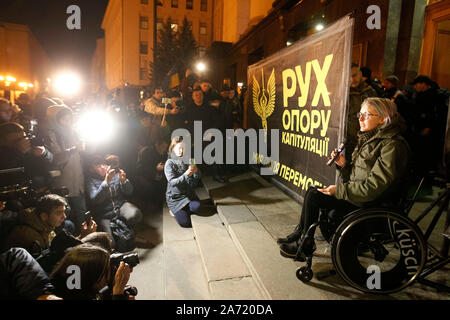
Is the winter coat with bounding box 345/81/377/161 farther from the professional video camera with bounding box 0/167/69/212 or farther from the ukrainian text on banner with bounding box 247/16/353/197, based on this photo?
the professional video camera with bounding box 0/167/69/212

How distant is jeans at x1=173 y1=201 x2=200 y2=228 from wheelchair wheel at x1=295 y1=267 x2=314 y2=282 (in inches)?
98.1

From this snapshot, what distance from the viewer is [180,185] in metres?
5.04

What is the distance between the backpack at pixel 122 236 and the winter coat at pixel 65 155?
0.78 m

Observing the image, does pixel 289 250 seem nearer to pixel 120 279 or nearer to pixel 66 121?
pixel 120 279

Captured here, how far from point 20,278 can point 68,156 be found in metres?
2.59

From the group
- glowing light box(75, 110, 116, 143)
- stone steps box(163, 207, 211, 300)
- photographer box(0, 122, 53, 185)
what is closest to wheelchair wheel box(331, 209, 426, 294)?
stone steps box(163, 207, 211, 300)

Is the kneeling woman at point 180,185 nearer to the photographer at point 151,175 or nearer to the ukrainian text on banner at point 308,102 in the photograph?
the photographer at point 151,175

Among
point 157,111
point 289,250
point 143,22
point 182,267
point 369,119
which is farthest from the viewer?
point 143,22

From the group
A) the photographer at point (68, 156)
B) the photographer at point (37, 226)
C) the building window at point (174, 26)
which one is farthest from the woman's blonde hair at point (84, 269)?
the building window at point (174, 26)

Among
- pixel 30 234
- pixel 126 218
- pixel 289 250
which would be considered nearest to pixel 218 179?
pixel 126 218

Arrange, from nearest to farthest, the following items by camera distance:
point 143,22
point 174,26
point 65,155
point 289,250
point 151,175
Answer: point 289,250 → point 65,155 → point 151,175 → point 174,26 → point 143,22

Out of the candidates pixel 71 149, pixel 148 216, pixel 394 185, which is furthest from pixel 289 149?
pixel 71 149

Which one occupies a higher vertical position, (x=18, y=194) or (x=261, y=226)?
(x=18, y=194)

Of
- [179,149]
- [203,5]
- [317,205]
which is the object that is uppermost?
[203,5]
